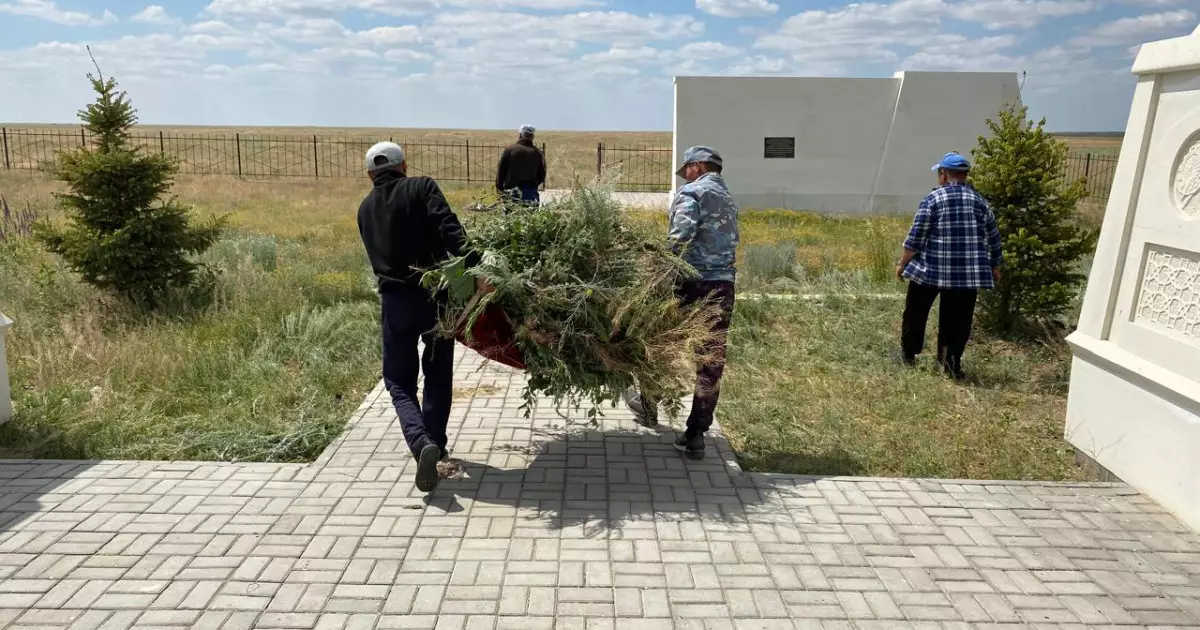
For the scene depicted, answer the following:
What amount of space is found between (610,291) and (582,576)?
4.52 ft

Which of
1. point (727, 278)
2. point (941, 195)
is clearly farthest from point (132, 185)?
point (941, 195)

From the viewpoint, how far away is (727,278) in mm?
4840

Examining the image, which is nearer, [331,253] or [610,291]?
[610,291]

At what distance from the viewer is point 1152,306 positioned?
4.49 meters

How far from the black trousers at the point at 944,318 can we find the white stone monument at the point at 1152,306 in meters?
1.50

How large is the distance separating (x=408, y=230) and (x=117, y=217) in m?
5.33

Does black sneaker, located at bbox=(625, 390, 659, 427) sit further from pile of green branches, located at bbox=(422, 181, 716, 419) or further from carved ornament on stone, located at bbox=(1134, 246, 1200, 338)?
carved ornament on stone, located at bbox=(1134, 246, 1200, 338)

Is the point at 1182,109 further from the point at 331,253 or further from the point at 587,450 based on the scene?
the point at 331,253

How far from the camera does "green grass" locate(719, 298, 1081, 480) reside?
5.08 meters

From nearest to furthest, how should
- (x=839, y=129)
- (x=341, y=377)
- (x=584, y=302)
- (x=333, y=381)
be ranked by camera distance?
1. (x=584, y=302)
2. (x=333, y=381)
3. (x=341, y=377)
4. (x=839, y=129)

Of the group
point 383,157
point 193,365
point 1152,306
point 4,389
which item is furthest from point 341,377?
point 1152,306

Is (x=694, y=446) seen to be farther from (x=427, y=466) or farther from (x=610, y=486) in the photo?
(x=427, y=466)

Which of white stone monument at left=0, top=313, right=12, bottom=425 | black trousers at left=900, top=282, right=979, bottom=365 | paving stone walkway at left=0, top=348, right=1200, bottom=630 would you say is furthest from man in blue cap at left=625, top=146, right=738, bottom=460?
white stone monument at left=0, top=313, right=12, bottom=425

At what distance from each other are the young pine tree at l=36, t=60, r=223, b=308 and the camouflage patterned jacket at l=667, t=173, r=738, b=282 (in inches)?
230
